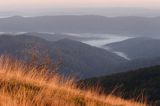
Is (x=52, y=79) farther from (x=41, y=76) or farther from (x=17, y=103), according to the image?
(x=17, y=103)

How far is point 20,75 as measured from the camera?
Result: 38.4ft

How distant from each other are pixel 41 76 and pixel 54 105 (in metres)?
3.91

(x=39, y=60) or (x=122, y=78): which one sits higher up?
(x=39, y=60)

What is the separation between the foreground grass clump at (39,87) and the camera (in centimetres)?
865

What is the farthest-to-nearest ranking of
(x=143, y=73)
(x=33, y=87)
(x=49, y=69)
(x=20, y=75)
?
(x=143, y=73), (x=49, y=69), (x=20, y=75), (x=33, y=87)

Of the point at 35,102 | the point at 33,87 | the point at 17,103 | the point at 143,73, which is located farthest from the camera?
the point at 143,73

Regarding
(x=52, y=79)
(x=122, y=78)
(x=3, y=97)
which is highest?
(x=3, y=97)

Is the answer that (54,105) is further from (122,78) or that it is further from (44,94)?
(122,78)

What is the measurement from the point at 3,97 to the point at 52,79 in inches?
202

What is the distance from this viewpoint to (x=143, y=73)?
133 m

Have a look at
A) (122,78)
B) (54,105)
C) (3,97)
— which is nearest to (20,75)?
(54,105)

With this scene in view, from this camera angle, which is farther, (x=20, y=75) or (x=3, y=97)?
(x=20, y=75)

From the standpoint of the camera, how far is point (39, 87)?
35.6 feet

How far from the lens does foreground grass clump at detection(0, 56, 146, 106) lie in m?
8.65
